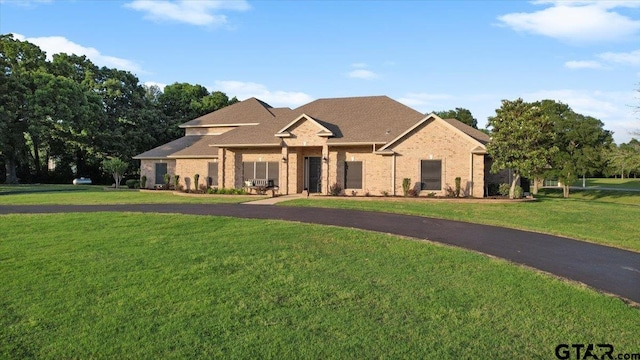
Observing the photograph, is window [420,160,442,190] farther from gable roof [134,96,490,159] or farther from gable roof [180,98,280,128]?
gable roof [180,98,280,128]

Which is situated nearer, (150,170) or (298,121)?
(298,121)

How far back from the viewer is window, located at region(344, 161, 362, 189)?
86.9ft

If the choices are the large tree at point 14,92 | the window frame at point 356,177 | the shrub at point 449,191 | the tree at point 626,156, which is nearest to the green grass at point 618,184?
the shrub at point 449,191

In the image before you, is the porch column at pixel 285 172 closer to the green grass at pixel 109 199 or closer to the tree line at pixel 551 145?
the green grass at pixel 109 199

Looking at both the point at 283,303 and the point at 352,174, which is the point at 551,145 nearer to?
the point at 352,174

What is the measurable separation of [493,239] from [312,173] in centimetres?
1692

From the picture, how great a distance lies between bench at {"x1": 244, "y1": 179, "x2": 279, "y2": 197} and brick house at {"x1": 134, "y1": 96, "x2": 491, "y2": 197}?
52 cm

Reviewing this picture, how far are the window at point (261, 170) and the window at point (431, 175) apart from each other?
29.6ft

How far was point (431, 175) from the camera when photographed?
25031 mm

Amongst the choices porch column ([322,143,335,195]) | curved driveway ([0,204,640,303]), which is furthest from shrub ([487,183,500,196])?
curved driveway ([0,204,640,303])

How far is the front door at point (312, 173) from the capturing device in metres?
28.2

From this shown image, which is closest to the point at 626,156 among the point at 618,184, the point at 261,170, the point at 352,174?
the point at 352,174

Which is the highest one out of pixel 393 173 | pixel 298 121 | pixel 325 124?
pixel 298 121

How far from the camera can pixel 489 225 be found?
49.4ft
